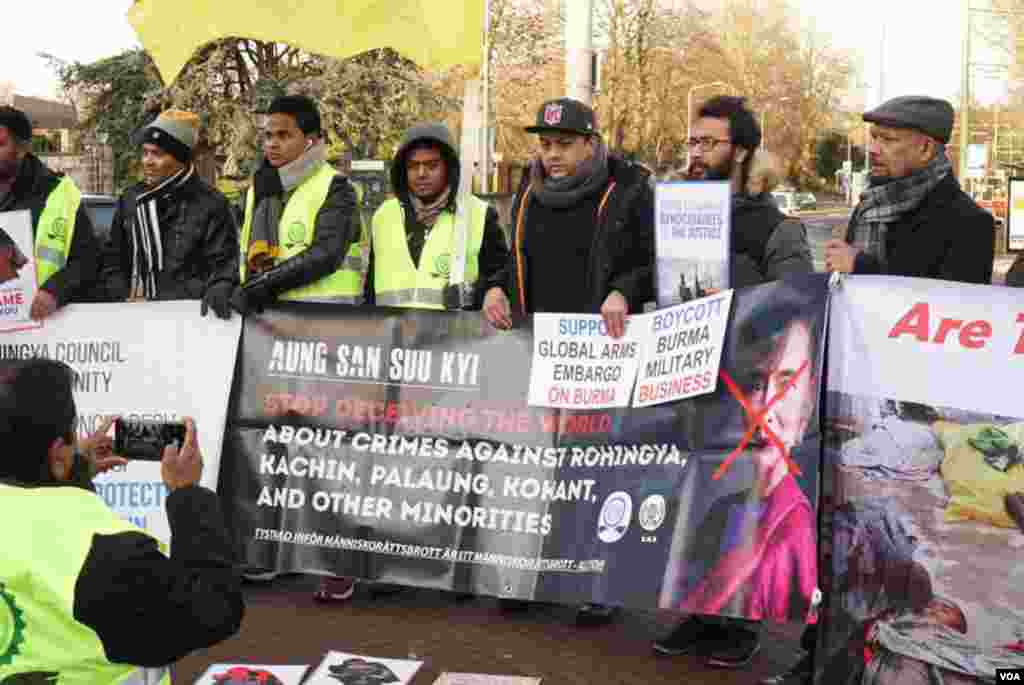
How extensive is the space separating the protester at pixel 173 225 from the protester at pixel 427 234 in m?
0.78

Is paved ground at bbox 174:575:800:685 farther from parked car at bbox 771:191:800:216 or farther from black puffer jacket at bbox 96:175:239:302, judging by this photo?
parked car at bbox 771:191:800:216

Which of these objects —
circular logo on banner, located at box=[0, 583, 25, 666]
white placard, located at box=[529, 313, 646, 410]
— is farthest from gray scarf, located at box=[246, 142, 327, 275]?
circular logo on banner, located at box=[0, 583, 25, 666]

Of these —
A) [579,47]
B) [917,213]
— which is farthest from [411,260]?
[579,47]

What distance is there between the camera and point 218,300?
5875mm

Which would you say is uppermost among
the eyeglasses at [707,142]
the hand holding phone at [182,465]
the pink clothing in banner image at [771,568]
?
the eyeglasses at [707,142]

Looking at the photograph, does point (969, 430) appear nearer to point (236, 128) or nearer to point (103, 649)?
point (103, 649)

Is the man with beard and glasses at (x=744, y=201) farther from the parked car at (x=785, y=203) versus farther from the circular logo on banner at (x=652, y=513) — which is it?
the circular logo on banner at (x=652, y=513)

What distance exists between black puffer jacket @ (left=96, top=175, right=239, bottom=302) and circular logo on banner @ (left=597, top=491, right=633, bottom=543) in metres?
2.20

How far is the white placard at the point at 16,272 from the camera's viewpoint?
620cm

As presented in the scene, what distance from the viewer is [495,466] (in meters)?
5.44

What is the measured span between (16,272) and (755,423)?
3451 millimetres

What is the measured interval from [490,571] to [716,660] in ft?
3.09

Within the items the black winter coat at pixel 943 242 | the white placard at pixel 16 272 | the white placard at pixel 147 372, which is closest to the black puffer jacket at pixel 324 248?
the white placard at pixel 147 372

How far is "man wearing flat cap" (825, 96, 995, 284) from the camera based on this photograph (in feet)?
15.5
